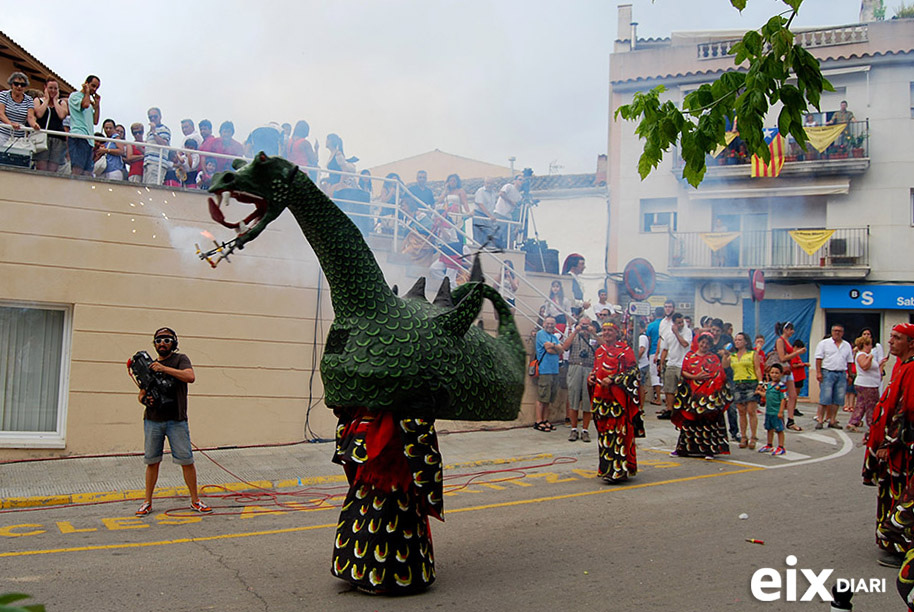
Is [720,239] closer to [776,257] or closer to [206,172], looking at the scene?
[776,257]

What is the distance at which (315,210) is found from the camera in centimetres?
516

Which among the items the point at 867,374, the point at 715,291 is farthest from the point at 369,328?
the point at 715,291

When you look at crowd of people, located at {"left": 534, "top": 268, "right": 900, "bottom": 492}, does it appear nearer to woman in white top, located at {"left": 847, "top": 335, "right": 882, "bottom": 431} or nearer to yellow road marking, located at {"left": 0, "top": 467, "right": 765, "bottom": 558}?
woman in white top, located at {"left": 847, "top": 335, "right": 882, "bottom": 431}

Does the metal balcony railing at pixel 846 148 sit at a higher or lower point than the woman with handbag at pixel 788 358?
higher

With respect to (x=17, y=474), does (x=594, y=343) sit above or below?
above

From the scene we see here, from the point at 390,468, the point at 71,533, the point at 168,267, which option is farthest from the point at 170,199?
the point at 390,468

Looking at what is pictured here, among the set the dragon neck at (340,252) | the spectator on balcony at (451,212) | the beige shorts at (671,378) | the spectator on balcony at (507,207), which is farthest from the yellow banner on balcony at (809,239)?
the dragon neck at (340,252)

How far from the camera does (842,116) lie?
780 inches

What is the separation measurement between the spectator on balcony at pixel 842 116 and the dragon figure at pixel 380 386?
1760cm

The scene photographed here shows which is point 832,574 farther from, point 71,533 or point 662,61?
point 662,61

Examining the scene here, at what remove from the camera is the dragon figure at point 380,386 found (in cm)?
505

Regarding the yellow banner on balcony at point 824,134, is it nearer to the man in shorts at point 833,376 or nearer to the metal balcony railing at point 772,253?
Answer: the metal balcony railing at point 772,253

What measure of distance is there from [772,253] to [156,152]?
16.6 meters

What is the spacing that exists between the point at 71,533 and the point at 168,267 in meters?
4.43
